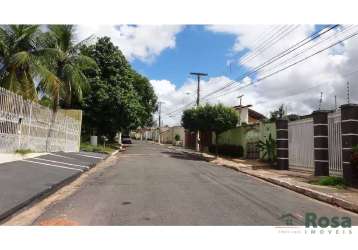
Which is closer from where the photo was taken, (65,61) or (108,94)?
(65,61)

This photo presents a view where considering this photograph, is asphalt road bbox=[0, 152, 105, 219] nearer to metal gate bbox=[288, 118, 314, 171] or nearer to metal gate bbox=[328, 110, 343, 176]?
metal gate bbox=[328, 110, 343, 176]

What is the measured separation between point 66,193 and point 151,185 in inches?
101

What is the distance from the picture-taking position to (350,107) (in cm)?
1485

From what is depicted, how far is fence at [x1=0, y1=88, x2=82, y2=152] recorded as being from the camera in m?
15.5

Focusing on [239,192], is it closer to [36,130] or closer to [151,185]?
[151,185]

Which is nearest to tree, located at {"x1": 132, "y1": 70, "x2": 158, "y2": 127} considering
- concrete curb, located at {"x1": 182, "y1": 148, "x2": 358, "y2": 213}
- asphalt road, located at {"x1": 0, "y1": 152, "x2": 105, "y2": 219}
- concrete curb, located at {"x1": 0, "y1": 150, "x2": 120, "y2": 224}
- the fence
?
the fence

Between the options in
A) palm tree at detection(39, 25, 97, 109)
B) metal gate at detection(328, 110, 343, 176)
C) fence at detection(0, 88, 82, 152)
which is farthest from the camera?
palm tree at detection(39, 25, 97, 109)

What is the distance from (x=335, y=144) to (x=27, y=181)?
11556mm

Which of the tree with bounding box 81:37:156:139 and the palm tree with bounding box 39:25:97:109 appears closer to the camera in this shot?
the palm tree with bounding box 39:25:97:109

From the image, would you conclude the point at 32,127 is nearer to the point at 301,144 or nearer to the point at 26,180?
the point at 26,180

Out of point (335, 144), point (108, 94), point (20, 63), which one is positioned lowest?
point (335, 144)

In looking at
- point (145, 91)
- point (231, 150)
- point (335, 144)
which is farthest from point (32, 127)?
point (145, 91)

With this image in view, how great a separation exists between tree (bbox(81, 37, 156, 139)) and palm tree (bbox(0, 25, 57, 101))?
43.8 ft

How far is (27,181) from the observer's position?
11.8 m
